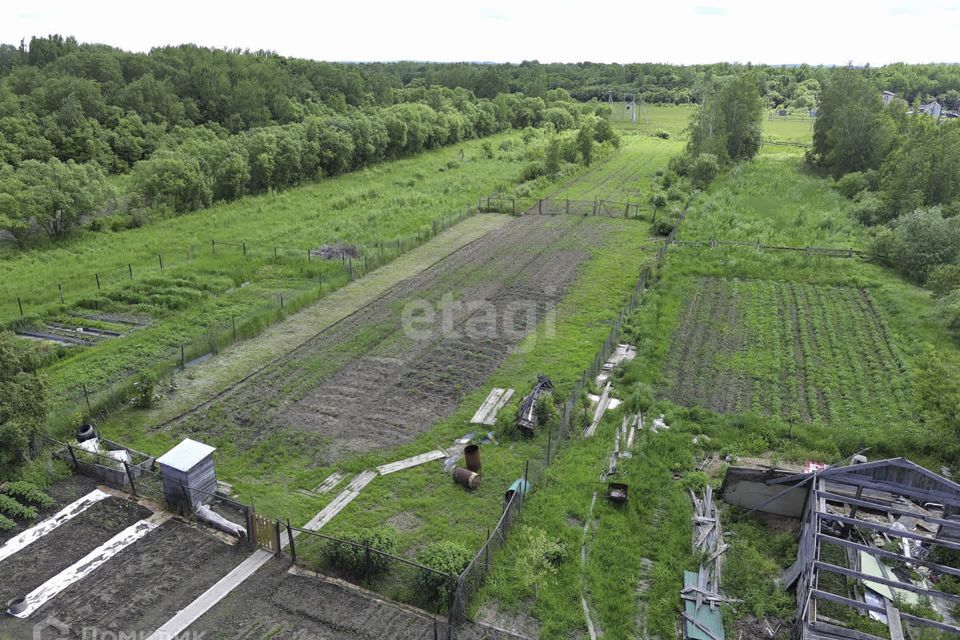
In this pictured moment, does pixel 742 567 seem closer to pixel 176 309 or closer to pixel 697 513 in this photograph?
pixel 697 513

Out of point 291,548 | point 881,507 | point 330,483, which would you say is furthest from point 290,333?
point 881,507

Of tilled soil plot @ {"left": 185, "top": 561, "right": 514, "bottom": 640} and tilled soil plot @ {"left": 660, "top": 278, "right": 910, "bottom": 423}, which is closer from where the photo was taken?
tilled soil plot @ {"left": 185, "top": 561, "right": 514, "bottom": 640}

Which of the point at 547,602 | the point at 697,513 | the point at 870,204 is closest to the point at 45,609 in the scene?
Result: the point at 547,602

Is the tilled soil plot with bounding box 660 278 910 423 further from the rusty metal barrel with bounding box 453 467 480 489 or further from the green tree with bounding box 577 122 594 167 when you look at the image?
the green tree with bounding box 577 122 594 167

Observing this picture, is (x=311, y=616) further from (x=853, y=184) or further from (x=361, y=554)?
(x=853, y=184)

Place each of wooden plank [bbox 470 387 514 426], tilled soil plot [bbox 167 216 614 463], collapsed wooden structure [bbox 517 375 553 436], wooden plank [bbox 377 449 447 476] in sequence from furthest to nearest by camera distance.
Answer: wooden plank [bbox 470 387 514 426], tilled soil plot [bbox 167 216 614 463], collapsed wooden structure [bbox 517 375 553 436], wooden plank [bbox 377 449 447 476]

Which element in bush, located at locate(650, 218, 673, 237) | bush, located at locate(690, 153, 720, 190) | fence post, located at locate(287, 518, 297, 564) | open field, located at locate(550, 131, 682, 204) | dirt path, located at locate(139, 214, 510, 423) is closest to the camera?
fence post, located at locate(287, 518, 297, 564)

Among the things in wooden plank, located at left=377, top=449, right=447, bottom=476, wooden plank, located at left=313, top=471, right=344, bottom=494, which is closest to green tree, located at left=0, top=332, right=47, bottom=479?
wooden plank, located at left=313, top=471, right=344, bottom=494
